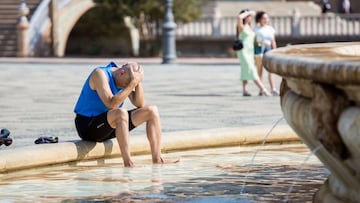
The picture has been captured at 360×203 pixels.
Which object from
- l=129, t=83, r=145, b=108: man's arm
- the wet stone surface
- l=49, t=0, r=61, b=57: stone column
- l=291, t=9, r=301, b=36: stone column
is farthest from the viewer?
l=291, t=9, r=301, b=36: stone column

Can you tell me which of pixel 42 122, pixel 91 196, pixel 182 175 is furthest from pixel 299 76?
pixel 42 122

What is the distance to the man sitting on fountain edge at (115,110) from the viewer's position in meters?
9.66

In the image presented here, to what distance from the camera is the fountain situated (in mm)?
6219

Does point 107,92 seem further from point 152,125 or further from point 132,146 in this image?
point 132,146

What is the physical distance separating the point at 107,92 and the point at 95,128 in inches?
13.3

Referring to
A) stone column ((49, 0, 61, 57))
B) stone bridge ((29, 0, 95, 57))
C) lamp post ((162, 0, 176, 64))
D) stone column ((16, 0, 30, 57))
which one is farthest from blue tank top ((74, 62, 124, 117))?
stone column ((49, 0, 61, 57))

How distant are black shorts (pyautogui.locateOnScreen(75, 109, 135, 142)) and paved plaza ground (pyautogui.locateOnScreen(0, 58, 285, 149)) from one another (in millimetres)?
1176

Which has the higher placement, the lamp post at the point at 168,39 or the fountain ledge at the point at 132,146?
the fountain ledge at the point at 132,146

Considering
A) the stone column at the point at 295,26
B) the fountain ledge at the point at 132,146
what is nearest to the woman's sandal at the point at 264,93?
the fountain ledge at the point at 132,146

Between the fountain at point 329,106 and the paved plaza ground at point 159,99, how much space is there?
4570 millimetres

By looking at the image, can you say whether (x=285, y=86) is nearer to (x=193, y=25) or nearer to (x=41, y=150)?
(x=41, y=150)

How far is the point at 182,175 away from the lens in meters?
9.48

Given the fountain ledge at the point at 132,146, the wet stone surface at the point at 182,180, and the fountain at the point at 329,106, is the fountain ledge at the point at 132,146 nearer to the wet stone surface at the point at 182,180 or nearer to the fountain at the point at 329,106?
the wet stone surface at the point at 182,180

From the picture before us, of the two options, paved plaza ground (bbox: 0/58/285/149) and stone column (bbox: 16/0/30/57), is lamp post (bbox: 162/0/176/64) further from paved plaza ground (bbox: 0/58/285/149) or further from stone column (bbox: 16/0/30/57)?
stone column (bbox: 16/0/30/57)
